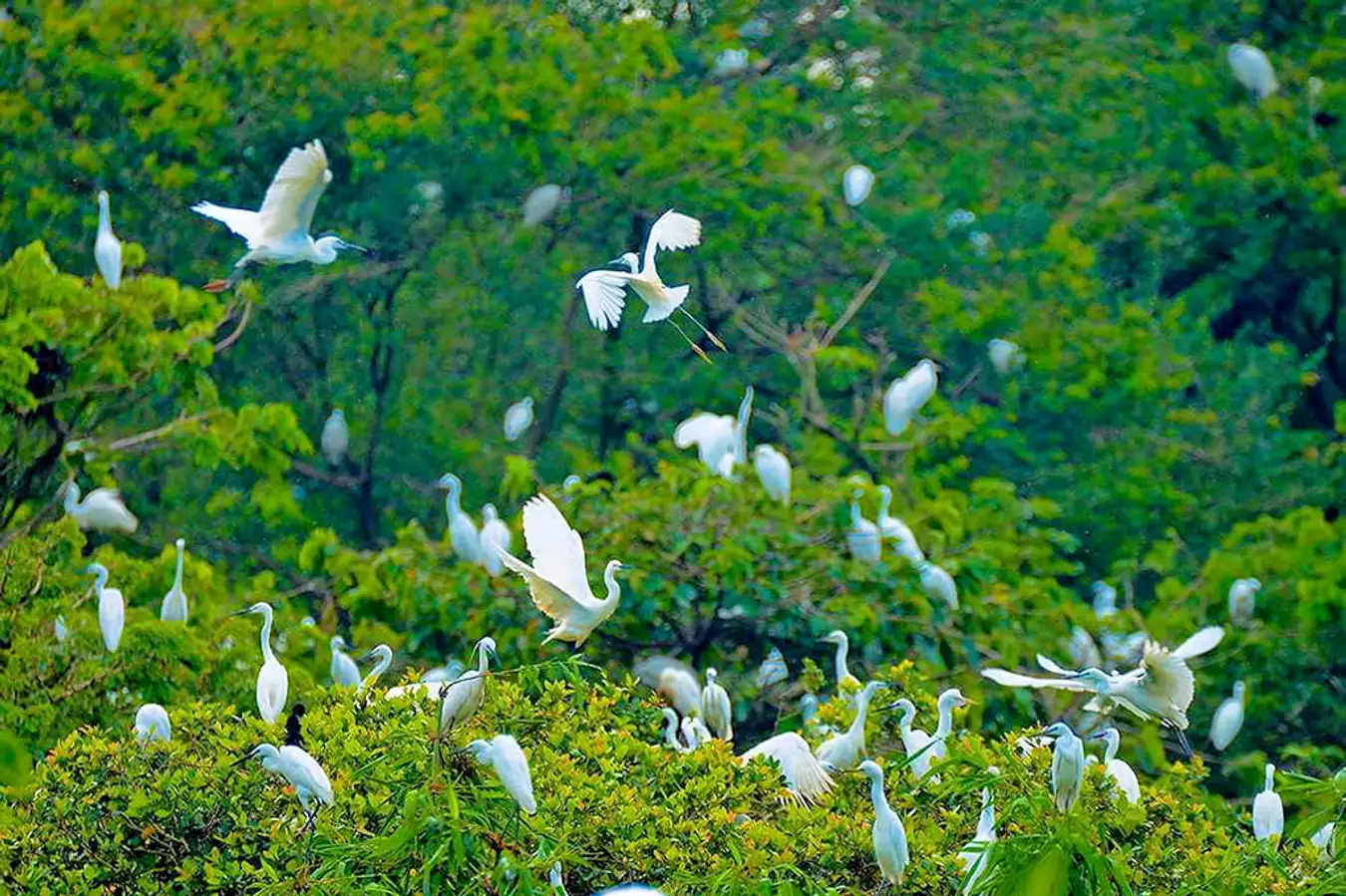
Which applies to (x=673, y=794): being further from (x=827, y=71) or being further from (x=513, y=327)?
(x=827, y=71)

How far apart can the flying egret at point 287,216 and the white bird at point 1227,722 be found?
412cm

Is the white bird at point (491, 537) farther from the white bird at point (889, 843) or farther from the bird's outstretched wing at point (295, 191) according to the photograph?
the white bird at point (889, 843)

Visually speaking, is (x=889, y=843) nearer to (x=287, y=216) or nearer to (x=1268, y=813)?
(x=1268, y=813)

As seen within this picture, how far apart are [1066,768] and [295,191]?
11.2 ft

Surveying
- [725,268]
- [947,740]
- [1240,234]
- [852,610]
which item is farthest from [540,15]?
[947,740]

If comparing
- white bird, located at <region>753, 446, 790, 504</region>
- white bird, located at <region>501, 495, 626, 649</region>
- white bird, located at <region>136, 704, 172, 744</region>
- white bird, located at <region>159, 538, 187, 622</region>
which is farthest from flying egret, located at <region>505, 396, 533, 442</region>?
white bird, located at <region>501, 495, 626, 649</region>

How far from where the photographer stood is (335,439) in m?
12.7

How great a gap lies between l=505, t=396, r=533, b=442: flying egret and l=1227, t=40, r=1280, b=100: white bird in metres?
4.90

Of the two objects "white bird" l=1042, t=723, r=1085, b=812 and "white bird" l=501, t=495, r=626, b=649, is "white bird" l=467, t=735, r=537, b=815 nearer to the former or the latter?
"white bird" l=501, t=495, r=626, b=649

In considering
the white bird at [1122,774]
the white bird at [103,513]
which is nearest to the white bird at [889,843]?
the white bird at [1122,774]

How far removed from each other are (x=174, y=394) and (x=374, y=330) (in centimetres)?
123

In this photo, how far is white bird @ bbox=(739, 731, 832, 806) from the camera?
591 centimetres

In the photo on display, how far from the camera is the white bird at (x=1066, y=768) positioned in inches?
207

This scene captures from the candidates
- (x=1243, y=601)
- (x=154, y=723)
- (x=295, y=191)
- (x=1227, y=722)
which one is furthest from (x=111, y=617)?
(x=1243, y=601)
